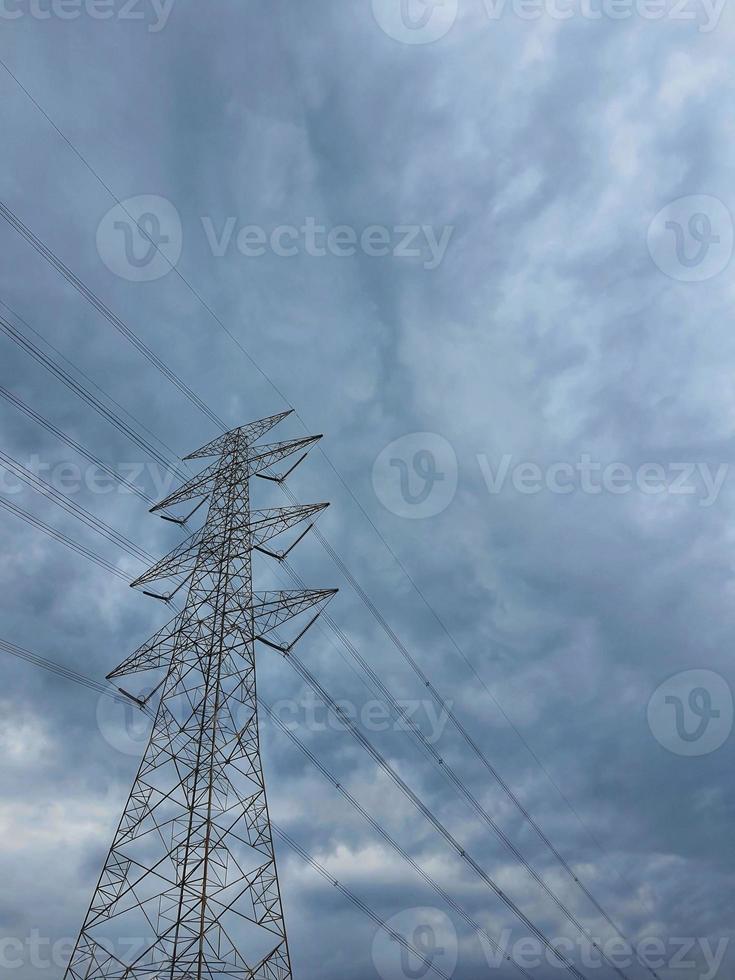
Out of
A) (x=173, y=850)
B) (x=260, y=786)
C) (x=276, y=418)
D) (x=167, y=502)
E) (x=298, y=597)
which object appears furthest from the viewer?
(x=276, y=418)

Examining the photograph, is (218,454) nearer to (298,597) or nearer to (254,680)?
(298,597)

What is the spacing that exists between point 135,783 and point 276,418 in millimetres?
19230

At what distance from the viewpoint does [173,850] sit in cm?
2412

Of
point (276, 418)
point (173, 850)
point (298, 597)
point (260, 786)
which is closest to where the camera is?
point (173, 850)

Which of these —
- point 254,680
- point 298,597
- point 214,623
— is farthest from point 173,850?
point 298,597

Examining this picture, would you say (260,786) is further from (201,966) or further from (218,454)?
(218,454)

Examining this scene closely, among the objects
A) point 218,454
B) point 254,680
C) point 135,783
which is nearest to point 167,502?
point 218,454

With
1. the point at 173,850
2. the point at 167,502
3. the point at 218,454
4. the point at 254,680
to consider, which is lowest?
the point at 173,850

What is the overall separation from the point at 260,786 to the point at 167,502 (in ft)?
48.2

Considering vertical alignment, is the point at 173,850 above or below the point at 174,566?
below

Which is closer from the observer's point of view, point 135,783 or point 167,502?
point 135,783

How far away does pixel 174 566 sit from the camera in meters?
30.7

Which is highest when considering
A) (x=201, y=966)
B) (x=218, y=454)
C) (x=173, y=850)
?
(x=218, y=454)

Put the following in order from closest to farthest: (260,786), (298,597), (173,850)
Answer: (173,850) < (260,786) < (298,597)
